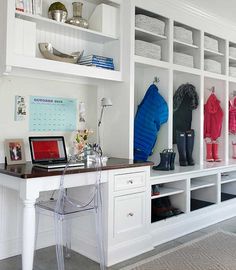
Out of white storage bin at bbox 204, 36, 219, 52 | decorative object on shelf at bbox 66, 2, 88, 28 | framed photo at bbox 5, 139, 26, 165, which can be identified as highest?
white storage bin at bbox 204, 36, 219, 52

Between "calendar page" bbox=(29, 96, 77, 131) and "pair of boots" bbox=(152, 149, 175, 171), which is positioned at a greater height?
"calendar page" bbox=(29, 96, 77, 131)

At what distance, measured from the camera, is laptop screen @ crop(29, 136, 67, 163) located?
2.63 m

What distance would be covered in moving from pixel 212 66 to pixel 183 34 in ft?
2.22

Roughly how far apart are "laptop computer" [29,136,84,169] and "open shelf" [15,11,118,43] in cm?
95

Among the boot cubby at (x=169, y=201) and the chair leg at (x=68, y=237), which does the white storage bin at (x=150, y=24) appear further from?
the chair leg at (x=68, y=237)

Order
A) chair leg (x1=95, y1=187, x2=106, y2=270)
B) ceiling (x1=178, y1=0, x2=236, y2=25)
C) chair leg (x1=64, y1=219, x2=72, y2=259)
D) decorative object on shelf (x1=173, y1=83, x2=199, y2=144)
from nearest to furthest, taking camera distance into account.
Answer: chair leg (x1=95, y1=187, x2=106, y2=270), chair leg (x1=64, y1=219, x2=72, y2=259), ceiling (x1=178, y1=0, x2=236, y2=25), decorative object on shelf (x1=173, y1=83, x2=199, y2=144)

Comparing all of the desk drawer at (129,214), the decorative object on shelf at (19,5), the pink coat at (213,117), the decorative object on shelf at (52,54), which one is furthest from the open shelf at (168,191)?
the decorative object on shelf at (19,5)

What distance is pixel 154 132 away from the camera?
3.53 metres

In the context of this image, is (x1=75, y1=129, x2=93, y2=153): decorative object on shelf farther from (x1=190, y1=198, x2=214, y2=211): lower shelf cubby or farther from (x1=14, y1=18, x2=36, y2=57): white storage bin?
(x1=190, y1=198, x2=214, y2=211): lower shelf cubby

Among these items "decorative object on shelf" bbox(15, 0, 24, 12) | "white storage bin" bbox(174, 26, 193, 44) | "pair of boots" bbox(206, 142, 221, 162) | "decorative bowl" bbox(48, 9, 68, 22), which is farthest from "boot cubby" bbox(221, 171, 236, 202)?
"decorative object on shelf" bbox(15, 0, 24, 12)

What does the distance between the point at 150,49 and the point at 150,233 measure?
1.85m

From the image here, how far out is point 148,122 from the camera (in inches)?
139

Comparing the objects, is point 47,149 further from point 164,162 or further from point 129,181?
point 164,162

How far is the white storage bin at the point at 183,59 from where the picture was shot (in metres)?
3.73
